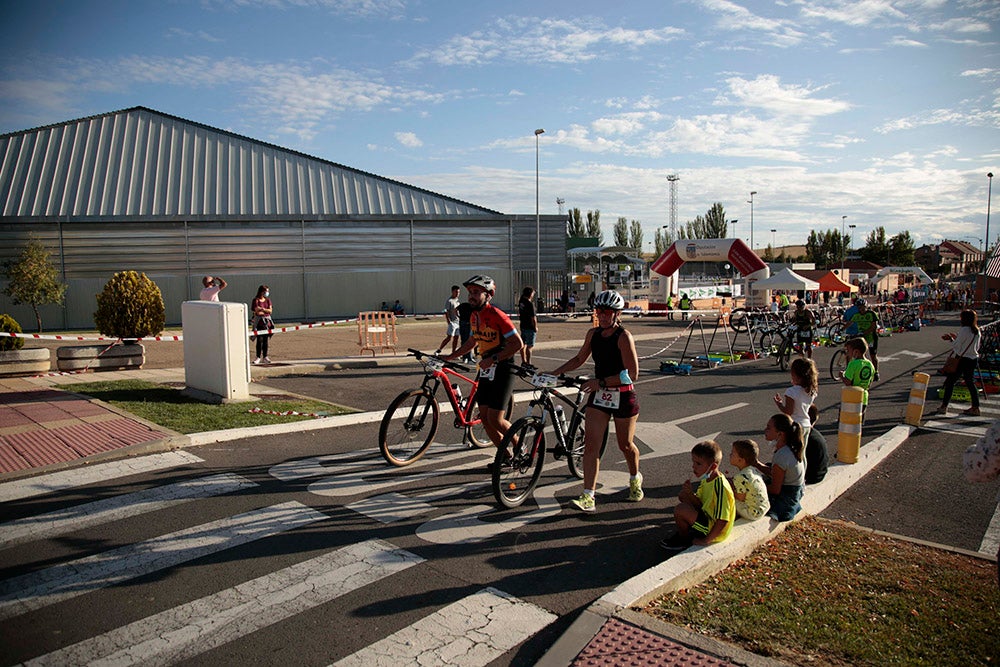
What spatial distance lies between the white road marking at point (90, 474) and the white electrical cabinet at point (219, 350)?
3041 mm

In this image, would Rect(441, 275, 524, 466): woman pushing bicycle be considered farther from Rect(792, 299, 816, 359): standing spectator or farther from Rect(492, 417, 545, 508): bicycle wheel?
Rect(792, 299, 816, 359): standing spectator

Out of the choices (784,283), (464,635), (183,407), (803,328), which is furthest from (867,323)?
(784,283)

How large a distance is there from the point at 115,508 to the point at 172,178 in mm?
33727

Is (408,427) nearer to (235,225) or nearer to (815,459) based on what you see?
(815,459)

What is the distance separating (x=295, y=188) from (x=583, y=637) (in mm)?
37263

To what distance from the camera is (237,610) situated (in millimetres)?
4281

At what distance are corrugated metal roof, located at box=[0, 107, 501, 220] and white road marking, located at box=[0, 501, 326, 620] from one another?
1171 inches

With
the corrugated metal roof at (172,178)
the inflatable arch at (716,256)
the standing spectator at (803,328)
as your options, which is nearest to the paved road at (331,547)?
the standing spectator at (803,328)

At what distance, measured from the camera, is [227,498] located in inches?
248

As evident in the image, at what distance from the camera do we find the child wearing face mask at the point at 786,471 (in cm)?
564

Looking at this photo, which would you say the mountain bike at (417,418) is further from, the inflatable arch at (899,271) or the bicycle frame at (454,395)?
the inflatable arch at (899,271)

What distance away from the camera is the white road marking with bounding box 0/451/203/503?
646cm

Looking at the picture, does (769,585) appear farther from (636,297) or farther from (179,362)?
(636,297)

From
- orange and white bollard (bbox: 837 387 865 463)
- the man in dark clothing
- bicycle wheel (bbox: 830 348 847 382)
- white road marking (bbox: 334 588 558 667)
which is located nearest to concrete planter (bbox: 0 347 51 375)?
white road marking (bbox: 334 588 558 667)
